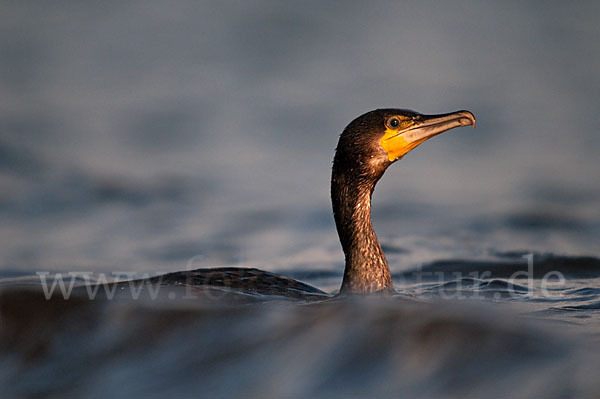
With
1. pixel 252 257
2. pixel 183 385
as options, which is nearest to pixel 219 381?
pixel 183 385

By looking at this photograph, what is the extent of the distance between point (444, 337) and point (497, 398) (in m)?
0.50

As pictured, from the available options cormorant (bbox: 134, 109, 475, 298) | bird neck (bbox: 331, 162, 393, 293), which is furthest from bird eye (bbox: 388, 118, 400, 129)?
bird neck (bbox: 331, 162, 393, 293)

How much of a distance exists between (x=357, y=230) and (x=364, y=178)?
14.9 inches

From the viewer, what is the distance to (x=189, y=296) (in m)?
3.96

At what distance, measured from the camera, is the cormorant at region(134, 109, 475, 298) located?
499 centimetres

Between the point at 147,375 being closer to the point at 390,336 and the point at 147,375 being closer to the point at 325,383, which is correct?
the point at 325,383

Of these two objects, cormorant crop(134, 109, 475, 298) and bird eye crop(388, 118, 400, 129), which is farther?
bird eye crop(388, 118, 400, 129)

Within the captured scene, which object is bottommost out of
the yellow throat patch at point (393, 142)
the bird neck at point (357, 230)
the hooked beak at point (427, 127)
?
the bird neck at point (357, 230)

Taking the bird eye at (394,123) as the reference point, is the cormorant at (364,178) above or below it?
below

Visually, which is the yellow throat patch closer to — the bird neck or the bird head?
the bird head

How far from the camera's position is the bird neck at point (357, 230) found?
508 centimetres

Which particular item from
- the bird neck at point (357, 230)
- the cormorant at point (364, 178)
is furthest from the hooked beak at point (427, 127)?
the bird neck at point (357, 230)

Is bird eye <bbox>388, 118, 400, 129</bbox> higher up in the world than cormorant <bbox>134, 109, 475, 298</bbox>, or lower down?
higher up

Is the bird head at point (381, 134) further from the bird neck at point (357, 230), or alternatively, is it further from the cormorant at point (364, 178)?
the bird neck at point (357, 230)
